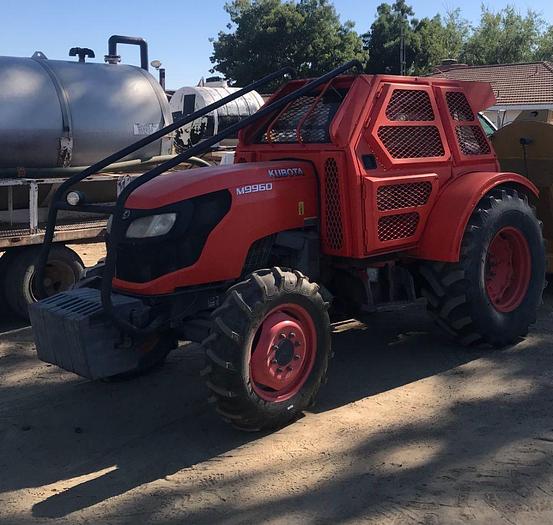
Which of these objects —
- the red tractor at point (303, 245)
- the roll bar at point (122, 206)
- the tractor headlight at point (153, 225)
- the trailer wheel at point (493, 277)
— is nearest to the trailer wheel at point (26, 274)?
the red tractor at point (303, 245)

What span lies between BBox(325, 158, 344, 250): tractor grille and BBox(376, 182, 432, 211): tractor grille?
0.28 m

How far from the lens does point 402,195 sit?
5.08 meters

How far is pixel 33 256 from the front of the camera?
6.95 meters

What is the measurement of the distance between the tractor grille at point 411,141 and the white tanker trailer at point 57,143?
326 centimetres

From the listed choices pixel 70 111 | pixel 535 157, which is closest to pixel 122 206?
pixel 70 111

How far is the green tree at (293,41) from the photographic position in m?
36.7

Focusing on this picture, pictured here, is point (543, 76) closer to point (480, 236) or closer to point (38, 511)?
point (480, 236)

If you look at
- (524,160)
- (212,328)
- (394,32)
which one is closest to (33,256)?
(212,328)

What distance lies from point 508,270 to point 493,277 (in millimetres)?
164

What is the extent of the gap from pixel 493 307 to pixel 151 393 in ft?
8.75

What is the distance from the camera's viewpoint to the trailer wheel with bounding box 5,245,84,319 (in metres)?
6.87

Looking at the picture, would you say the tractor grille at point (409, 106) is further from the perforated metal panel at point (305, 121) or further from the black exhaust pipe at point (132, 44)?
the black exhaust pipe at point (132, 44)

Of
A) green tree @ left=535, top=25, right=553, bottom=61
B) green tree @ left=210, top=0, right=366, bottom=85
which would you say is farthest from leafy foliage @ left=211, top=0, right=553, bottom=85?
green tree @ left=535, top=25, right=553, bottom=61

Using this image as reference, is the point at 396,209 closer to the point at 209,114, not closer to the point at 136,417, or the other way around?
the point at 136,417
